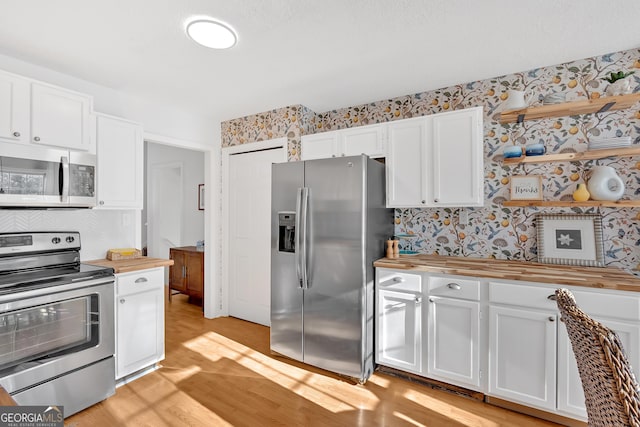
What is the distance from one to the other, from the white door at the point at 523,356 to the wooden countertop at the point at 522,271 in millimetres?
237

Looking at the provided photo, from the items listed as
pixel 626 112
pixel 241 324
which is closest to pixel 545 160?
pixel 626 112

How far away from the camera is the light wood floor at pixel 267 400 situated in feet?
6.58

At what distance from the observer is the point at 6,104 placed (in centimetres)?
203

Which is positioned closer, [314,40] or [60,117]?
[314,40]

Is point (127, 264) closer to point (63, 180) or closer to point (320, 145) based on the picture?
point (63, 180)

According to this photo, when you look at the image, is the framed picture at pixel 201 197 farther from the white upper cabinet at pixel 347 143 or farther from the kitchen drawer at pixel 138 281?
the kitchen drawer at pixel 138 281

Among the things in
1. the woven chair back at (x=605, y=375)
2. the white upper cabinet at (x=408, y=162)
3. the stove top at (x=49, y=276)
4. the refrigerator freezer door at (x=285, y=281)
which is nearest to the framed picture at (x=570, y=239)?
the white upper cabinet at (x=408, y=162)

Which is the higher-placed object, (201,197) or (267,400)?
(201,197)

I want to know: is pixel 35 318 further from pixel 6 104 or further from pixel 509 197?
pixel 509 197

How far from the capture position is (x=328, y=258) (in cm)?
261

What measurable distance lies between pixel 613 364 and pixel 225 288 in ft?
13.0

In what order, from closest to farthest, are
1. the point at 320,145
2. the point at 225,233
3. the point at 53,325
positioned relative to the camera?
the point at 53,325 → the point at 320,145 → the point at 225,233

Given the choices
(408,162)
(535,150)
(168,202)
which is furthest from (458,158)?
(168,202)

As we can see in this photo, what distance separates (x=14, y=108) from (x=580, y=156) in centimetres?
407
